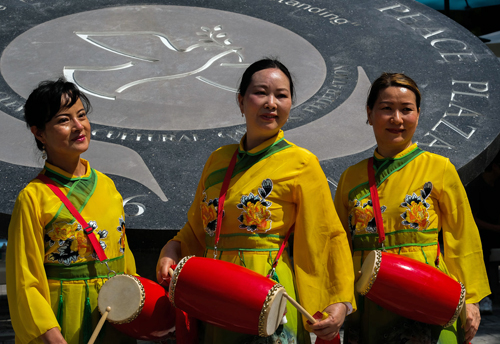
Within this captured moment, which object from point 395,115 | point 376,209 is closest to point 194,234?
point 376,209

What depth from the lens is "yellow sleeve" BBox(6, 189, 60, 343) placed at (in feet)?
6.51

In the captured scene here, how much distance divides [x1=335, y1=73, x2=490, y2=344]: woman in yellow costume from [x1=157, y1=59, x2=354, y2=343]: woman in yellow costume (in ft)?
1.22

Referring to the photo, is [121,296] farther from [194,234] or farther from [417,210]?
[417,210]

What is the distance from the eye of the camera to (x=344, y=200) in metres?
2.51

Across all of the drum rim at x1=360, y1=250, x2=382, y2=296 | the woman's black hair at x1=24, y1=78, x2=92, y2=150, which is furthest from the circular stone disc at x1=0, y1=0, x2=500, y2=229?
the drum rim at x1=360, y1=250, x2=382, y2=296

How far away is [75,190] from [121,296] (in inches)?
17.4

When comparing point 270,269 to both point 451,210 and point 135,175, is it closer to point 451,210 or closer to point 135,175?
point 451,210

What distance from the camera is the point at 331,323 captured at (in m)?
1.92

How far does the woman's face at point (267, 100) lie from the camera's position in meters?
2.06

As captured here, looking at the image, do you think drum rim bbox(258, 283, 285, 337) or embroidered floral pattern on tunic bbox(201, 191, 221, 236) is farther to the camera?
embroidered floral pattern on tunic bbox(201, 191, 221, 236)

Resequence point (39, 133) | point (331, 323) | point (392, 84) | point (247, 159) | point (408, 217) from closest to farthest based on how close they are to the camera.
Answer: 1. point (331, 323)
2. point (247, 159)
3. point (39, 133)
4. point (408, 217)
5. point (392, 84)

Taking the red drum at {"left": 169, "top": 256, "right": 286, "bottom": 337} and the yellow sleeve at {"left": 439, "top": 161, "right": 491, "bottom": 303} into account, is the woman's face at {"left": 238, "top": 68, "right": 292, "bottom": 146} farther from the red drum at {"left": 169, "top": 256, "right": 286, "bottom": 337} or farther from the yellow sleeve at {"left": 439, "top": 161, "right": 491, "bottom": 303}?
the yellow sleeve at {"left": 439, "top": 161, "right": 491, "bottom": 303}

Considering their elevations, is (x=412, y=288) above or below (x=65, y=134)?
below

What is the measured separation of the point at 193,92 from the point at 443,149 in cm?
190
